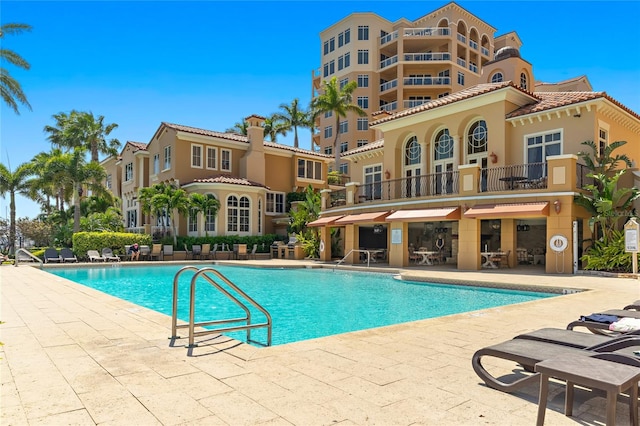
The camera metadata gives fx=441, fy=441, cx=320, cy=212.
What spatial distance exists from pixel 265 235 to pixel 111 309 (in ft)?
80.1

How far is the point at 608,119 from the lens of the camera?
67.6 ft

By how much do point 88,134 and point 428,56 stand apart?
39149 millimetres

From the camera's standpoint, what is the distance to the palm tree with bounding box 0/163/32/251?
34844 mm

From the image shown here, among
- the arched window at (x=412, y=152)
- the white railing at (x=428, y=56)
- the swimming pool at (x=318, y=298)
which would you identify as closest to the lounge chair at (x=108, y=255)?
the swimming pool at (x=318, y=298)

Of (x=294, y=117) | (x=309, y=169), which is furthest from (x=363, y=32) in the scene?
(x=309, y=169)

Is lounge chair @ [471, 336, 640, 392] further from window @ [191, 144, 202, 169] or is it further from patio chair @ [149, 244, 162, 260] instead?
window @ [191, 144, 202, 169]

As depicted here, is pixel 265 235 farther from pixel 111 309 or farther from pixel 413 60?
pixel 413 60

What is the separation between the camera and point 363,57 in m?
56.2

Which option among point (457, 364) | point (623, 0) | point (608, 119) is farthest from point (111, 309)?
point (608, 119)

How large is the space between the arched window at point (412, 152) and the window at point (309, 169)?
45.7ft

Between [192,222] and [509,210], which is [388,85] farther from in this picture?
[509,210]

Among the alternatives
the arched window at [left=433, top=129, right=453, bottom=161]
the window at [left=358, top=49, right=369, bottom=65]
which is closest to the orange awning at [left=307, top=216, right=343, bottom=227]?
the arched window at [left=433, top=129, right=453, bottom=161]

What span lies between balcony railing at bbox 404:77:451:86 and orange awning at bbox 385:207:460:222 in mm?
34473

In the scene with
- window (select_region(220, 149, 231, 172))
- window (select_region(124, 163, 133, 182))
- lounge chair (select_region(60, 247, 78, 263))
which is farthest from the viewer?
window (select_region(124, 163, 133, 182))
